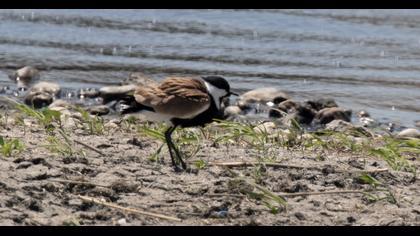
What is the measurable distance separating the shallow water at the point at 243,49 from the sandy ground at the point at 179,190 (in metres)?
4.27

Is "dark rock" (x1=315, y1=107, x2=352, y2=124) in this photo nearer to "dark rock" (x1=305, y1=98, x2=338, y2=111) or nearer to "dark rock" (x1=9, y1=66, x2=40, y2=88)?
"dark rock" (x1=305, y1=98, x2=338, y2=111)

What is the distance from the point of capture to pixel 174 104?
720 cm

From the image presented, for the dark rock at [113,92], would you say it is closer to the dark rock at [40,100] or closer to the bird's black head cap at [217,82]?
the dark rock at [40,100]

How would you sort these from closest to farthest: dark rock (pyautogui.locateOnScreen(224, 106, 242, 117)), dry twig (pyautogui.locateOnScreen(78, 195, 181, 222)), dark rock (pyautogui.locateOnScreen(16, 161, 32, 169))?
dry twig (pyautogui.locateOnScreen(78, 195, 181, 222)), dark rock (pyautogui.locateOnScreen(16, 161, 32, 169)), dark rock (pyautogui.locateOnScreen(224, 106, 242, 117))

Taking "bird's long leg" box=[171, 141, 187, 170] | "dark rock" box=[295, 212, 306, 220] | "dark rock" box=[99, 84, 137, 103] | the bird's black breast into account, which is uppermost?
the bird's black breast

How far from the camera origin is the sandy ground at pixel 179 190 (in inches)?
227

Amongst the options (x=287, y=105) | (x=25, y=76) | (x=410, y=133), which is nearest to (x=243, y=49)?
(x=287, y=105)

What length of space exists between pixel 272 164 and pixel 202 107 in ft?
2.32

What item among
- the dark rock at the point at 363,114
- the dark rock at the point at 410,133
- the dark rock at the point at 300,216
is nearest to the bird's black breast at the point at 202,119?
the dark rock at the point at 300,216

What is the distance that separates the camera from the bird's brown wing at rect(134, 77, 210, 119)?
23.6ft

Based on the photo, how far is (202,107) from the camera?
23.8 feet

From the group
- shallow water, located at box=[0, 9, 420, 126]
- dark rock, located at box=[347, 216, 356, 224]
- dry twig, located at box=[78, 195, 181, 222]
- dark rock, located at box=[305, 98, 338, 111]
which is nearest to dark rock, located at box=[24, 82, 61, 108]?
shallow water, located at box=[0, 9, 420, 126]

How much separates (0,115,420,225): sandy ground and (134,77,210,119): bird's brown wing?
34cm

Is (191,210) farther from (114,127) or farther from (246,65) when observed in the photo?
(246,65)
